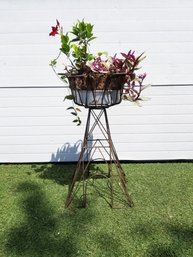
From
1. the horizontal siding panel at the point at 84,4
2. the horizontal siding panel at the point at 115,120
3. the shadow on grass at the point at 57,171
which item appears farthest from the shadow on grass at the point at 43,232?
the horizontal siding panel at the point at 84,4

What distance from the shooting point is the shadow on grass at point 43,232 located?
2584 millimetres

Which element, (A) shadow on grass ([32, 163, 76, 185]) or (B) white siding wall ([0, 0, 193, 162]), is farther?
(B) white siding wall ([0, 0, 193, 162])

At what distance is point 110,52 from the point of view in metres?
4.29

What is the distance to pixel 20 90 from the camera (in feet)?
14.5

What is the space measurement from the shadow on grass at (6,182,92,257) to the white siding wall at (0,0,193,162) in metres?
1.30

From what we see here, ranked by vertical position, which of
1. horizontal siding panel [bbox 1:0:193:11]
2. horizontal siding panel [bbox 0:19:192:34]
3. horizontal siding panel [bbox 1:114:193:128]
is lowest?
horizontal siding panel [bbox 1:114:193:128]

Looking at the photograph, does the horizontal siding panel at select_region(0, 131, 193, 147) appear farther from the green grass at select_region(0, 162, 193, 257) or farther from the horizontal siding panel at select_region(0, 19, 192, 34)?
the horizontal siding panel at select_region(0, 19, 192, 34)

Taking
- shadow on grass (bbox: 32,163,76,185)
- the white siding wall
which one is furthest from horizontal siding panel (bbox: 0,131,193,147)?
shadow on grass (bbox: 32,163,76,185)

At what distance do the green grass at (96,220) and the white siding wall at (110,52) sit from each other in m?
0.54

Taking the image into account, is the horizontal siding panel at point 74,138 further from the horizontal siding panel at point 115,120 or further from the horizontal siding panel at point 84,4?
the horizontal siding panel at point 84,4

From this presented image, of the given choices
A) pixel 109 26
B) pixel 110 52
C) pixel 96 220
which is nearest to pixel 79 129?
pixel 110 52

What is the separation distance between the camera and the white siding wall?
4223 millimetres

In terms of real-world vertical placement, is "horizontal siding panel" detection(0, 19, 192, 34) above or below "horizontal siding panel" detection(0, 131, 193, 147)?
above

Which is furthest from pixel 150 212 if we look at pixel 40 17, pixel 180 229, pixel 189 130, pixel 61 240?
pixel 40 17
